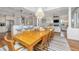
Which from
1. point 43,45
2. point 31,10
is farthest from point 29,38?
point 31,10

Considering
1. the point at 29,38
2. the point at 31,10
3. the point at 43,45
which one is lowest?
the point at 43,45

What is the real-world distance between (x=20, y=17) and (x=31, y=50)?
70 centimetres

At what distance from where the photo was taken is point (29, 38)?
80.1 inches

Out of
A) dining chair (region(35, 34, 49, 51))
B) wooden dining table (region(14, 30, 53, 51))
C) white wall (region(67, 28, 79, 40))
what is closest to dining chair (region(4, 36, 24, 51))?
wooden dining table (region(14, 30, 53, 51))

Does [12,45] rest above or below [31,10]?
below

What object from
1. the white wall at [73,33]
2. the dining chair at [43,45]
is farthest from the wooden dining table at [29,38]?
the white wall at [73,33]

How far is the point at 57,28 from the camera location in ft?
6.81

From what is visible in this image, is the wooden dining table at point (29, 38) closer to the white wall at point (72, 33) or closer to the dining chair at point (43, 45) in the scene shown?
the dining chair at point (43, 45)

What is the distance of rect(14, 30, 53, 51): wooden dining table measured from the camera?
1982mm

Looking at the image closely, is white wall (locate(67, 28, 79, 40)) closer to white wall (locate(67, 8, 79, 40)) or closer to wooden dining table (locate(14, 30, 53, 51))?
white wall (locate(67, 8, 79, 40))

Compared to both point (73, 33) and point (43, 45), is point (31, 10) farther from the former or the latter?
point (73, 33)
